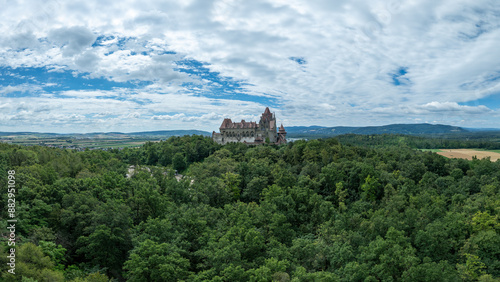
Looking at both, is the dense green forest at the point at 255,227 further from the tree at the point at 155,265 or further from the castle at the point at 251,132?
the castle at the point at 251,132

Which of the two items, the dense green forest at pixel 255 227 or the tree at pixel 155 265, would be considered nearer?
the tree at pixel 155 265

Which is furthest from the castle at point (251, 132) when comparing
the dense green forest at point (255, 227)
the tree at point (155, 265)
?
the tree at point (155, 265)

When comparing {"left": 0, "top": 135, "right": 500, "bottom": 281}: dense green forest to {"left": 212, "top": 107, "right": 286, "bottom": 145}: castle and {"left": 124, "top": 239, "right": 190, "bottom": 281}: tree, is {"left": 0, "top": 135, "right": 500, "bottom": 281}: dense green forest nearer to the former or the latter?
{"left": 124, "top": 239, "right": 190, "bottom": 281}: tree

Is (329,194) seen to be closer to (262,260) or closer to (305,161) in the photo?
(305,161)

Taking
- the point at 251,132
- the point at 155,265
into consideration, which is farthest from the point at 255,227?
the point at 251,132

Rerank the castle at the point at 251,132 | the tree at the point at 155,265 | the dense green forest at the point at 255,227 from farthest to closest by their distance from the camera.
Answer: the castle at the point at 251,132 → the dense green forest at the point at 255,227 → the tree at the point at 155,265

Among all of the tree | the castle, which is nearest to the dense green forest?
the tree
